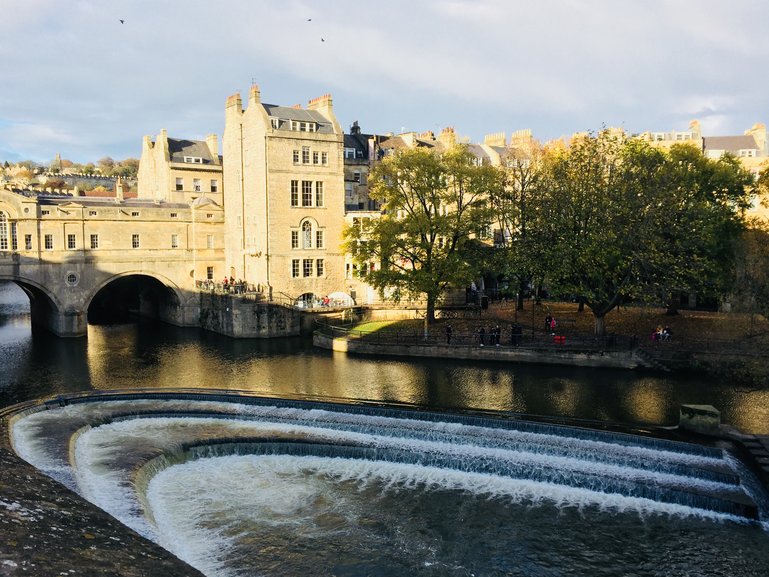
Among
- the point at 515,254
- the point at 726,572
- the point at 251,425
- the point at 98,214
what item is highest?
the point at 98,214

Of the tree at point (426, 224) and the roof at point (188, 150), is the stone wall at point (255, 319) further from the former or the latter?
the roof at point (188, 150)

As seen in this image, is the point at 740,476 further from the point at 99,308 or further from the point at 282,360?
the point at 99,308

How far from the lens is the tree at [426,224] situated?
4925 cm

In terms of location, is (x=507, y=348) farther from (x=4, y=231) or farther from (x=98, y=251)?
(x=4, y=231)

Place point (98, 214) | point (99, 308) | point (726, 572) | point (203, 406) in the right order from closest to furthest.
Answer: point (726, 572) < point (203, 406) < point (98, 214) < point (99, 308)

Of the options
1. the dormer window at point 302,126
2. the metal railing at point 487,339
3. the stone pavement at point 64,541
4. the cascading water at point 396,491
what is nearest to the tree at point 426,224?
the metal railing at point 487,339

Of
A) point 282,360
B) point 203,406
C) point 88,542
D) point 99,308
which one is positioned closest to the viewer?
point 88,542

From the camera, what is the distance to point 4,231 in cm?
5184

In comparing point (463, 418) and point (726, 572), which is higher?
point (463, 418)

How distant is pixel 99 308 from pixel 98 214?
65.3 ft

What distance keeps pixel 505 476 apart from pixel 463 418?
4837mm

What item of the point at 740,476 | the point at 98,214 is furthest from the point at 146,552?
the point at 98,214

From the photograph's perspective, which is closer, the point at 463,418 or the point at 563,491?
the point at 563,491

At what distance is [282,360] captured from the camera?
45500mm
